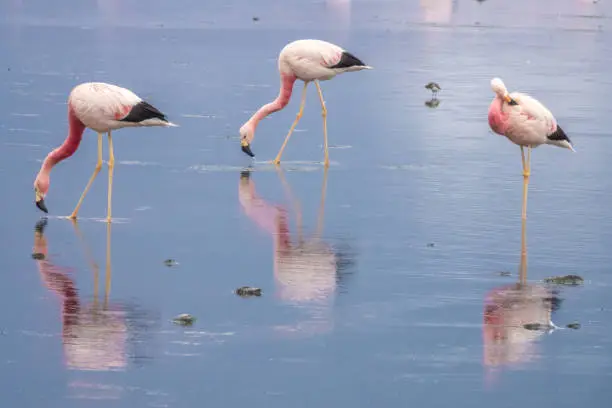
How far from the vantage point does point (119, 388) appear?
8.03m

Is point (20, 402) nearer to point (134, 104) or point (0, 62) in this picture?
point (134, 104)

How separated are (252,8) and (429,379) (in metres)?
33.0

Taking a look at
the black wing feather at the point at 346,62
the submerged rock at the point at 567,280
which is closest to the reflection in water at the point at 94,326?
the submerged rock at the point at 567,280

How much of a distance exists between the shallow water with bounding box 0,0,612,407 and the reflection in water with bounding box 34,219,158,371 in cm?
2

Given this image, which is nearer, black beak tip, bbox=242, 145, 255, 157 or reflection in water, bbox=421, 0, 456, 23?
black beak tip, bbox=242, 145, 255, 157

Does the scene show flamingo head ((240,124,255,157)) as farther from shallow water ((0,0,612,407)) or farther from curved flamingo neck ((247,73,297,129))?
curved flamingo neck ((247,73,297,129))

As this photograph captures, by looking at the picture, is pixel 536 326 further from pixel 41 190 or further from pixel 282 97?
pixel 282 97

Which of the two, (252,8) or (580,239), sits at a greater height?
Result: (252,8)

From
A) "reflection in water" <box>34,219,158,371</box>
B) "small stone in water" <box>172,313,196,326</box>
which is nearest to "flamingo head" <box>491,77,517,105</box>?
"reflection in water" <box>34,219,158,371</box>

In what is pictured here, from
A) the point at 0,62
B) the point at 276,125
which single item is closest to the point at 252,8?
the point at 0,62

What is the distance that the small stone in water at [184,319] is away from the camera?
A: 9500 millimetres

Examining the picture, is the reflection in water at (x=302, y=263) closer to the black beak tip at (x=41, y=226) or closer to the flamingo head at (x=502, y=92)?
the black beak tip at (x=41, y=226)

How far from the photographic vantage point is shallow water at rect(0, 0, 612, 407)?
27.7ft

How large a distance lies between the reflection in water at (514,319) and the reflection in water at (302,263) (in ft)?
3.57
